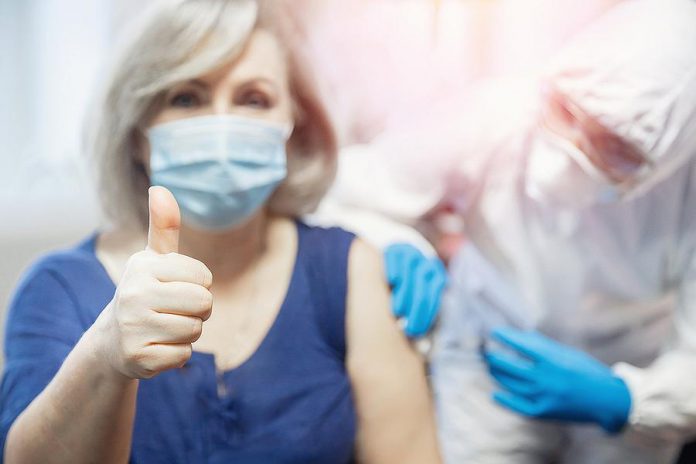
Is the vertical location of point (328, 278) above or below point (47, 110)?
below

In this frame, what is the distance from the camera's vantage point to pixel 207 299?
662 millimetres

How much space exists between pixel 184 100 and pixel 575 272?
664mm

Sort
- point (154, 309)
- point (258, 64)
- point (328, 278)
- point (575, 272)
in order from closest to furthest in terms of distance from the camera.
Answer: point (154, 309) → point (258, 64) → point (328, 278) → point (575, 272)

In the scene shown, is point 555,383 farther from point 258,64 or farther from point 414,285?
point 258,64

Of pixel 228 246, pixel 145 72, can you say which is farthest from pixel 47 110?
pixel 228 246

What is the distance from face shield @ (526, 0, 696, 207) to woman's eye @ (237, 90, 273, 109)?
1.30ft

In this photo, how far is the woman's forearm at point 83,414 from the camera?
2.20 ft

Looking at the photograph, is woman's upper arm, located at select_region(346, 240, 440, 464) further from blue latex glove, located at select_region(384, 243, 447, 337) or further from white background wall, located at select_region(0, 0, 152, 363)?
white background wall, located at select_region(0, 0, 152, 363)

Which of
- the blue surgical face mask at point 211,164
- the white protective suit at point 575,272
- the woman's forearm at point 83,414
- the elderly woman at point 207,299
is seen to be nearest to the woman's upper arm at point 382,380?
the elderly woman at point 207,299

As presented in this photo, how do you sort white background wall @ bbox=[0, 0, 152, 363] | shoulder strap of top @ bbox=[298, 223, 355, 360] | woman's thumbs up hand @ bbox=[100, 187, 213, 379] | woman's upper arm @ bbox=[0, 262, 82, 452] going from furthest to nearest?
shoulder strap of top @ bbox=[298, 223, 355, 360] < white background wall @ bbox=[0, 0, 152, 363] < woman's upper arm @ bbox=[0, 262, 82, 452] < woman's thumbs up hand @ bbox=[100, 187, 213, 379]

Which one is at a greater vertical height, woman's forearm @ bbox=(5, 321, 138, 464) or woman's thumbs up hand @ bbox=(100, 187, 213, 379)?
woman's thumbs up hand @ bbox=(100, 187, 213, 379)

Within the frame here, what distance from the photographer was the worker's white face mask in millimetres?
1004

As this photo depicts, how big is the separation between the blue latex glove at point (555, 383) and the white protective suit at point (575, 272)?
0.03 metres

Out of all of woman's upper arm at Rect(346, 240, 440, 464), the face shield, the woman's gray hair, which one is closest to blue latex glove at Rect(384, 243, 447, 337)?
woman's upper arm at Rect(346, 240, 440, 464)
